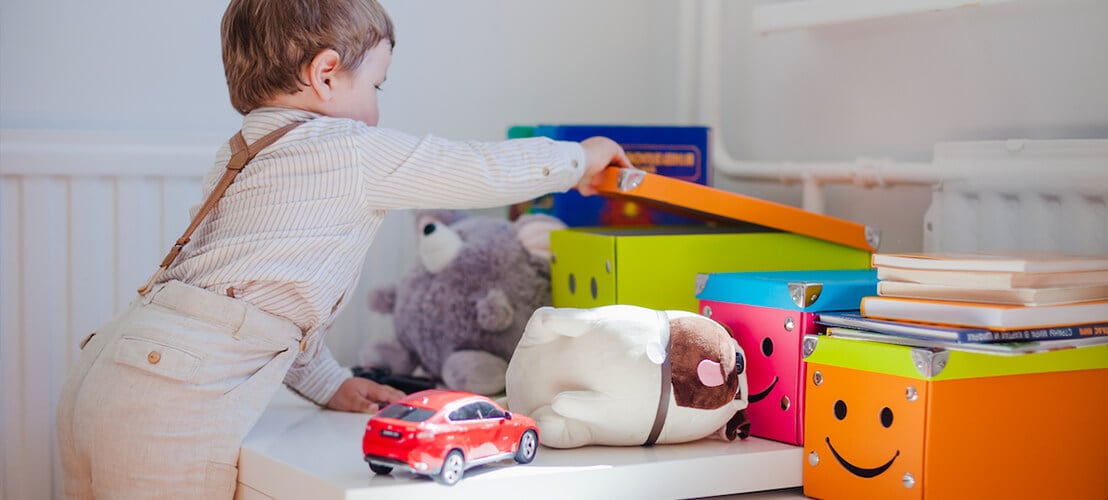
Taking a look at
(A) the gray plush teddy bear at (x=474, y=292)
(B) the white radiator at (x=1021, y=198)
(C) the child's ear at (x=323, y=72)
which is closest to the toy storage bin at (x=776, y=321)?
(B) the white radiator at (x=1021, y=198)

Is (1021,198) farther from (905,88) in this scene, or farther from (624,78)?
(624,78)

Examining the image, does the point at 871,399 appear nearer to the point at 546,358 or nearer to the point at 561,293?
the point at 546,358

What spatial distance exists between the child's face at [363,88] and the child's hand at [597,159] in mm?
248

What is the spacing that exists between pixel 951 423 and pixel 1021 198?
425 millimetres

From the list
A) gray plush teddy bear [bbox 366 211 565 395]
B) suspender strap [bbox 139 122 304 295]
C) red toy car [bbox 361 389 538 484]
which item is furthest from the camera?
gray plush teddy bear [bbox 366 211 565 395]

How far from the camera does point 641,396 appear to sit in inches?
39.8

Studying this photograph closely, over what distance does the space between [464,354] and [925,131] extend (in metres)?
0.67

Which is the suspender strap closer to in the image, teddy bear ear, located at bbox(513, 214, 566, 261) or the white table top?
the white table top

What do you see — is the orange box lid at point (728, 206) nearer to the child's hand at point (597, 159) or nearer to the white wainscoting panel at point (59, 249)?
the child's hand at point (597, 159)

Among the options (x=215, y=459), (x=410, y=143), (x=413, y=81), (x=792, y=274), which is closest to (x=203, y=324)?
(x=215, y=459)

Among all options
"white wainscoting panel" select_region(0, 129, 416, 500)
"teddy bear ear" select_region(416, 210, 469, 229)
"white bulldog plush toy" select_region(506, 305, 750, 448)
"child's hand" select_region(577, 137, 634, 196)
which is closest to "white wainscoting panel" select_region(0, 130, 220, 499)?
"white wainscoting panel" select_region(0, 129, 416, 500)

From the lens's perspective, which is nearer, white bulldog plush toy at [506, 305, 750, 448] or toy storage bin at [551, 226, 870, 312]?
white bulldog plush toy at [506, 305, 750, 448]

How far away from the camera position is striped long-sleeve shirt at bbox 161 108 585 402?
3.62 feet

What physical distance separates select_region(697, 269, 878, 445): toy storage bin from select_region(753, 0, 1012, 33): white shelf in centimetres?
38
